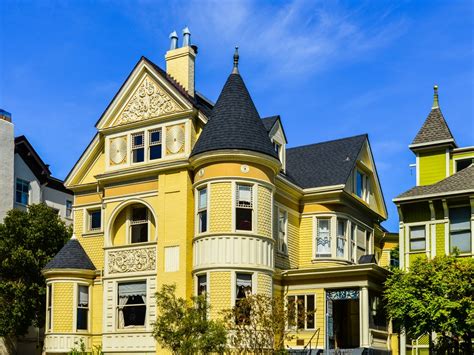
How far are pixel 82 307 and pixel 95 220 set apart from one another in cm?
451

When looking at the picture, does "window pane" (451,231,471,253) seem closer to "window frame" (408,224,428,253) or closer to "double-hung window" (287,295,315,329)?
"window frame" (408,224,428,253)

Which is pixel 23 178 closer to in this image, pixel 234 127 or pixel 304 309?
pixel 234 127

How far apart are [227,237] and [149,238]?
483 centimetres

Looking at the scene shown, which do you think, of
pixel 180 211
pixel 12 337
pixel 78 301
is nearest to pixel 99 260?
pixel 78 301

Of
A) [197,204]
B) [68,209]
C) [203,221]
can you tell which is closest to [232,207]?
[203,221]

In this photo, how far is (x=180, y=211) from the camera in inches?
1358

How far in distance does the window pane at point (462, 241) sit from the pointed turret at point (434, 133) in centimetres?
485

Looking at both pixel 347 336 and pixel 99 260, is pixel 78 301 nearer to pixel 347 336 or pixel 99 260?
pixel 99 260

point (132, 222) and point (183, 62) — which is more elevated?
point (183, 62)

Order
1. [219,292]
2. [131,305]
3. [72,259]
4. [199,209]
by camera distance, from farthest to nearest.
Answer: [72,259], [131,305], [199,209], [219,292]

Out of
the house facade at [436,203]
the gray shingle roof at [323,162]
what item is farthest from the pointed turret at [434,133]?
the gray shingle roof at [323,162]

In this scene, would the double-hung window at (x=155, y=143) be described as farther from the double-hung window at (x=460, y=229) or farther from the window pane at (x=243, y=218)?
the double-hung window at (x=460, y=229)

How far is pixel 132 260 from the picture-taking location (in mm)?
35719

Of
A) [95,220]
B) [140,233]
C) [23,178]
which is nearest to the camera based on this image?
[140,233]
